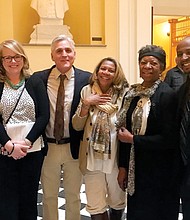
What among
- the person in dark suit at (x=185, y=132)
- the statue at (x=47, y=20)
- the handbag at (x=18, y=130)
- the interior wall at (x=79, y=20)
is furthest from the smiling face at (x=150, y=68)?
the interior wall at (x=79, y=20)

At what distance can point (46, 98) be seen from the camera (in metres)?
2.27

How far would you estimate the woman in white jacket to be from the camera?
222 centimetres

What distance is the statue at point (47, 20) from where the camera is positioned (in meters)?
5.07

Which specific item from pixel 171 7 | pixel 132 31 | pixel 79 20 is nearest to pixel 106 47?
pixel 132 31

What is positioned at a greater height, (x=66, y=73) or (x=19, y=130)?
(x=66, y=73)

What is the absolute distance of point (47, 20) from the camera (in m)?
5.12

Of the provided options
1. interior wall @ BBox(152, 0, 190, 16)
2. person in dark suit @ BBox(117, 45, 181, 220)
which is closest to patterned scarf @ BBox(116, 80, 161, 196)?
person in dark suit @ BBox(117, 45, 181, 220)

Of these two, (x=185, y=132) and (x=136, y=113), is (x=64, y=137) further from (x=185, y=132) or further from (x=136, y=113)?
(x=185, y=132)

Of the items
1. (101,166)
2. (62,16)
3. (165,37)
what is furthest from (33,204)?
(165,37)

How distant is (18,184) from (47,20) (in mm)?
3389

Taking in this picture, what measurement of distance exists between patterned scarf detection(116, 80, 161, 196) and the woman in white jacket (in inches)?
4.4

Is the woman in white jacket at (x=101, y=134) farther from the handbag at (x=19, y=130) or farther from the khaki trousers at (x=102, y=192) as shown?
the handbag at (x=19, y=130)

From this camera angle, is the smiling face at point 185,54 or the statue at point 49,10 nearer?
the smiling face at point 185,54

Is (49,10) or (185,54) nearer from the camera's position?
(185,54)
